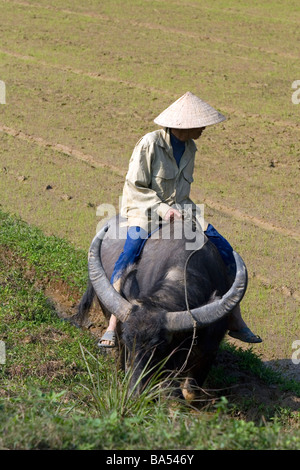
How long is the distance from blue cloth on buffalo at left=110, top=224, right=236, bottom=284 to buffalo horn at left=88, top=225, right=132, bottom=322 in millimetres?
168

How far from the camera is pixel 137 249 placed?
490 cm

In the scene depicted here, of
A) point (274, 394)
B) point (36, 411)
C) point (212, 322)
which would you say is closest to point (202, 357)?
point (212, 322)

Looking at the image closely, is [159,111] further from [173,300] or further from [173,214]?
[173,300]

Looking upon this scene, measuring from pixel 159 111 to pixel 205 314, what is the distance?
25.4 ft

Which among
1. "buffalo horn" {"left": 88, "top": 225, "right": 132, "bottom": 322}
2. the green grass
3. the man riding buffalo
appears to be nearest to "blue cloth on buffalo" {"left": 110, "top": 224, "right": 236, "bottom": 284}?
the man riding buffalo

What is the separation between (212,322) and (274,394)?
3.92ft

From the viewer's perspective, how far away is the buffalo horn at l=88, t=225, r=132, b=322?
164 inches

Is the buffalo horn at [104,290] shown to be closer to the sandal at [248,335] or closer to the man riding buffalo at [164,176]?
the man riding buffalo at [164,176]

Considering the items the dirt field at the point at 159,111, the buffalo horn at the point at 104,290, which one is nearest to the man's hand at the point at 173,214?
the buffalo horn at the point at 104,290

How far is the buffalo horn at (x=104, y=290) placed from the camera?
164 inches

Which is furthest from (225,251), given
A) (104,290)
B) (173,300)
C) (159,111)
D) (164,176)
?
(159,111)

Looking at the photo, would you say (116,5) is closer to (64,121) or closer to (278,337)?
(64,121)

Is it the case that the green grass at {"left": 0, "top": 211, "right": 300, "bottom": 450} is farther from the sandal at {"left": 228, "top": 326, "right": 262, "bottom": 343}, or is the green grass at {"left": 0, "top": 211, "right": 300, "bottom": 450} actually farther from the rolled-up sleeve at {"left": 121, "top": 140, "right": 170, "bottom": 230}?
the rolled-up sleeve at {"left": 121, "top": 140, "right": 170, "bottom": 230}
